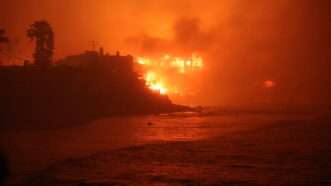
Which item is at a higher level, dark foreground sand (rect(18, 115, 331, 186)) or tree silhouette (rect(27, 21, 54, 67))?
tree silhouette (rect(27, 21, 54, 67))

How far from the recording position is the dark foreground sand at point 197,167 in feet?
94.4

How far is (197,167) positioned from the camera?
3453 centimetres

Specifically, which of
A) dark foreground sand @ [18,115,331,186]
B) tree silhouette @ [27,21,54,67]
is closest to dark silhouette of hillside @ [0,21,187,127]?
tree silhouette @ [27,21,54,67]

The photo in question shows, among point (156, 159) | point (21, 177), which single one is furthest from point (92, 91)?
point (21, 177)

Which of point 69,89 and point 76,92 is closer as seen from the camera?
point 69,89

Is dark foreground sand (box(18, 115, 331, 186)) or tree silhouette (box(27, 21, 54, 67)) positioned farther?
tree silhouette (box(27, 21, 54, 67))

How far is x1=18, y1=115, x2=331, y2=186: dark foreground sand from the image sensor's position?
94.4 feet

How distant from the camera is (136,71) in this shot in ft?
517

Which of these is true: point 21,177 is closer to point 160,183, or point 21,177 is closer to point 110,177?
point 110,177

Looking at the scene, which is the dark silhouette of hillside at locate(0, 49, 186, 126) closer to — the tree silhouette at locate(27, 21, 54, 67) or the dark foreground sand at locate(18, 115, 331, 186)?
the tree silhouette at locate(27, 21, 54, 67)

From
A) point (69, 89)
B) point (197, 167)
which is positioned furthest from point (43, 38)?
point (197, 167)

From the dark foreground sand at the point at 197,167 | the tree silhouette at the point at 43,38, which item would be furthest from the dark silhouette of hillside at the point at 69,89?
the dark foreground sand at the point at 197,167

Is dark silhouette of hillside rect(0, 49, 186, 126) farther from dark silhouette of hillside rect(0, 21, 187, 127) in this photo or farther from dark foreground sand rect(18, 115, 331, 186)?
dark foreground sand rect(18, 115, 331, 186)

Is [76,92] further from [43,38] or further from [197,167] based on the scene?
[197,167]
